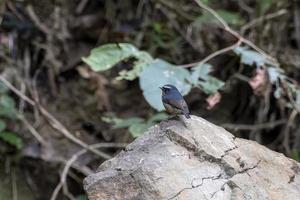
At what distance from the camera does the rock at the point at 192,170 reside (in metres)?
2.26

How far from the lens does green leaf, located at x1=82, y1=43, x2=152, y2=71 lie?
374 centimetres

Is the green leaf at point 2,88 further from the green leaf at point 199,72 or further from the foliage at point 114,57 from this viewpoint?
the green leaf at point 199,72

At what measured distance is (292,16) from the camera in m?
5.21

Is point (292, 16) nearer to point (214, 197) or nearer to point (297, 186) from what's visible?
point (297, 186)

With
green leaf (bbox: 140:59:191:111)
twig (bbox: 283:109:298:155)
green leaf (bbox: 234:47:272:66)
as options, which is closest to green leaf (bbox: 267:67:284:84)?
green leaf (bbox: 234:47:272:66)

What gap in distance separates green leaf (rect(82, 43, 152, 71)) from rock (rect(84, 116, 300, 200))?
1249mm

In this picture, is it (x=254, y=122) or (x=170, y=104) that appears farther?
(x=254, y=122)

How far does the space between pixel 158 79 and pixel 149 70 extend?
0.10 meters

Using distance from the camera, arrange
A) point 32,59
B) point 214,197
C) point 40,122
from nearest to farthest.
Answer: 1. point 214,197
2. point 40,122
3. point 32,59

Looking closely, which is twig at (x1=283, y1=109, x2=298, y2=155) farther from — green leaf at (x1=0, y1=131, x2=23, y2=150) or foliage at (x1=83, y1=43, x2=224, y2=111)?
green leaf at (x1=0, y1=131, x2=23, y2=150)

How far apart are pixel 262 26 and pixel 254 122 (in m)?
0.85

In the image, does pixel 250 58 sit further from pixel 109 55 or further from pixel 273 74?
pixel 109 55

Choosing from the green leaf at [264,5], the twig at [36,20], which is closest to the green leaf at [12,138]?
the twig at [36,20]

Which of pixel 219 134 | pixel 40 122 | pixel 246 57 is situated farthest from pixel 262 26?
pixel 219 134
